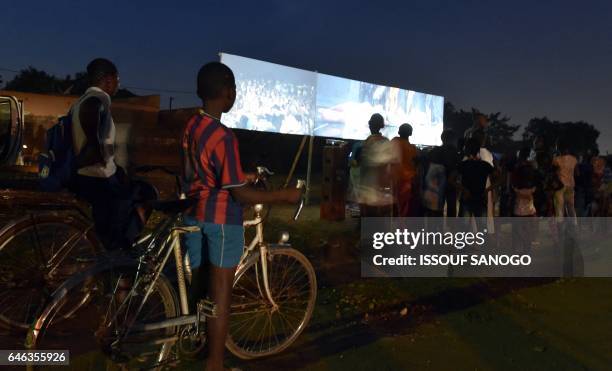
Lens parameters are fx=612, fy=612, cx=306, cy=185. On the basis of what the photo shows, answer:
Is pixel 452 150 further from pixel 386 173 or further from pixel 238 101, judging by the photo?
pixel 238 101

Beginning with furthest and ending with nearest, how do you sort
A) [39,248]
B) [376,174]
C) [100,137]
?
[376,174]
[39,248]
[100,137]

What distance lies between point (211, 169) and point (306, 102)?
39.9 feet

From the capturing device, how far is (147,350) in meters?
3.58

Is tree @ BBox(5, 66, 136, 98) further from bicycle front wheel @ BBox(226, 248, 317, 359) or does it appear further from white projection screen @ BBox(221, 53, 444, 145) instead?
bicycle front wheel @ BBox(226, 248, 317, 359)

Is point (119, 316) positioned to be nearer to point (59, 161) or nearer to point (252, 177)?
point (252, 177)

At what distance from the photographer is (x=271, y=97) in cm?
1423

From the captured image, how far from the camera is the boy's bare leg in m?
3.51

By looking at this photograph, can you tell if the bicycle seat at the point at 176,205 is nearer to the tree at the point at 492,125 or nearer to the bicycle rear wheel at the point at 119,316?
the bicycle rear wheel at the point at 119,316

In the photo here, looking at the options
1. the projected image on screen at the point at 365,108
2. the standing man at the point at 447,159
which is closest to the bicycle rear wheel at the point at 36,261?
the standing man at the point at 447,159

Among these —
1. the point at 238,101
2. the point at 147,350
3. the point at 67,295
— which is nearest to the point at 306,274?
the point at 147,350

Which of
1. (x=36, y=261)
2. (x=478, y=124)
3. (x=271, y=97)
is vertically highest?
(x=271, y=97)

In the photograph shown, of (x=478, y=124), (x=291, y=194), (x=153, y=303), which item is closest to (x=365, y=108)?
(x=478, y=124)

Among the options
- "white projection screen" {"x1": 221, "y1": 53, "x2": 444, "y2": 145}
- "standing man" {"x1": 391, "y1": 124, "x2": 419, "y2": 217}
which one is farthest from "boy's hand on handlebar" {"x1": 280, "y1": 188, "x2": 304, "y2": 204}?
"white projection screen" {"x1": 221, "y1": 53, "x2": 444, "y2": 145}

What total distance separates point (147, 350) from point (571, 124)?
201 ft
